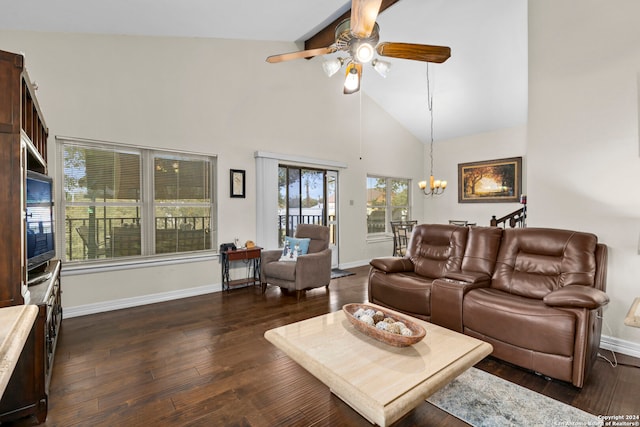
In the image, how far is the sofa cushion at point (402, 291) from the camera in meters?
2.87

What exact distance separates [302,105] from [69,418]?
4952 millimetres

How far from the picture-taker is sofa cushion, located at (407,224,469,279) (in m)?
3.24

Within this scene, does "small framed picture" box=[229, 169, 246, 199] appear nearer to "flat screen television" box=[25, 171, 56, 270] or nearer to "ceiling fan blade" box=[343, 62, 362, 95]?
"flat screen television" box=[25, 171, 56, 270]

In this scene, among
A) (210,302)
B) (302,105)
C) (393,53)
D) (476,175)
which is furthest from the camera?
(476,175)

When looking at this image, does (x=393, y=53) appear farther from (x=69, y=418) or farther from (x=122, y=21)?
(x=69, y=418)

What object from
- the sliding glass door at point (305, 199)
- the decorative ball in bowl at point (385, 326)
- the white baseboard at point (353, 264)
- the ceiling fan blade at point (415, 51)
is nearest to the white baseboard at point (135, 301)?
the sliding glass door at point (305, 199)

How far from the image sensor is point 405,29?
4656 millimetres

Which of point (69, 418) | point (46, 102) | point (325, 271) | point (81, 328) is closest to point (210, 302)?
point (81, 328)

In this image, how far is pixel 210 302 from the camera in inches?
157

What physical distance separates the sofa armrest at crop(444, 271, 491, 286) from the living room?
0.88 meters

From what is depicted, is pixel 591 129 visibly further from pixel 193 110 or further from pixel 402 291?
pixel 193 110

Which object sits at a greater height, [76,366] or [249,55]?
[249,55]

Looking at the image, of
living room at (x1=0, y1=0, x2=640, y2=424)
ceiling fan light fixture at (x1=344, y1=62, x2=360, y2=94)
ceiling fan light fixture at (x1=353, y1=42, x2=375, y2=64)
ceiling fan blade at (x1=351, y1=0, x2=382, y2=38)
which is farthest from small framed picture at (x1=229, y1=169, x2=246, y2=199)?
ceiling fan blade at (x1=351, y1=0, x2=382, y2=38)

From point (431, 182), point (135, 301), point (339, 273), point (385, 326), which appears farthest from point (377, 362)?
point (431, 182)
